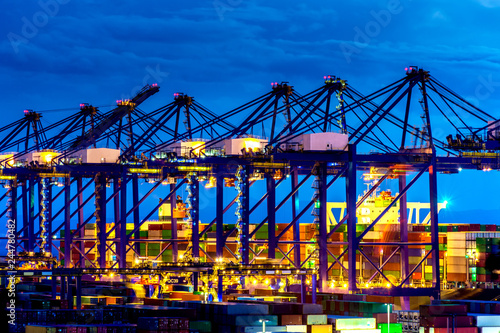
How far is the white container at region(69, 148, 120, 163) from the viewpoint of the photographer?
7862 cm

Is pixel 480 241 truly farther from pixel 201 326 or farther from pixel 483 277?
pixel 201 326

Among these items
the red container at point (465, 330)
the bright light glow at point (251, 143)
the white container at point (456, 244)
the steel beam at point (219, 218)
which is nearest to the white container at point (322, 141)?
the bright light glow at point (251, 143)

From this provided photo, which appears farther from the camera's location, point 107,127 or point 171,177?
point 107,127

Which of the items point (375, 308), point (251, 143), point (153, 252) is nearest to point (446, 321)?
point (375, 308)

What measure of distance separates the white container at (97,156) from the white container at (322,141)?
798 inches

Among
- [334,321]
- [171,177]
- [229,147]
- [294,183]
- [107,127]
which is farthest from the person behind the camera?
[107,127]

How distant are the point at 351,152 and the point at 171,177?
21.2m

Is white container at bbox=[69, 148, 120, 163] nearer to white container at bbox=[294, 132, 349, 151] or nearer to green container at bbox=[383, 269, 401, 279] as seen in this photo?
white container at bbox=[294, 132, 349, 151]

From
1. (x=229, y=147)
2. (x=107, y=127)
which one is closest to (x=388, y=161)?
(x=229, y=147)

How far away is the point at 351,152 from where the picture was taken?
6388 centimetres

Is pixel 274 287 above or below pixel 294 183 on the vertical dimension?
below

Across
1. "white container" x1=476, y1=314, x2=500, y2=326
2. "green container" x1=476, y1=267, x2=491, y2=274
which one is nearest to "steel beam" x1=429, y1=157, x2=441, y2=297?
"green container" x1=476, y1=267, x2=491, y2=274

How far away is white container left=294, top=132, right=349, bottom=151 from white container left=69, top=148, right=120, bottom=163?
20282 mm

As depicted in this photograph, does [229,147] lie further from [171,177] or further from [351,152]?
[171,177]
